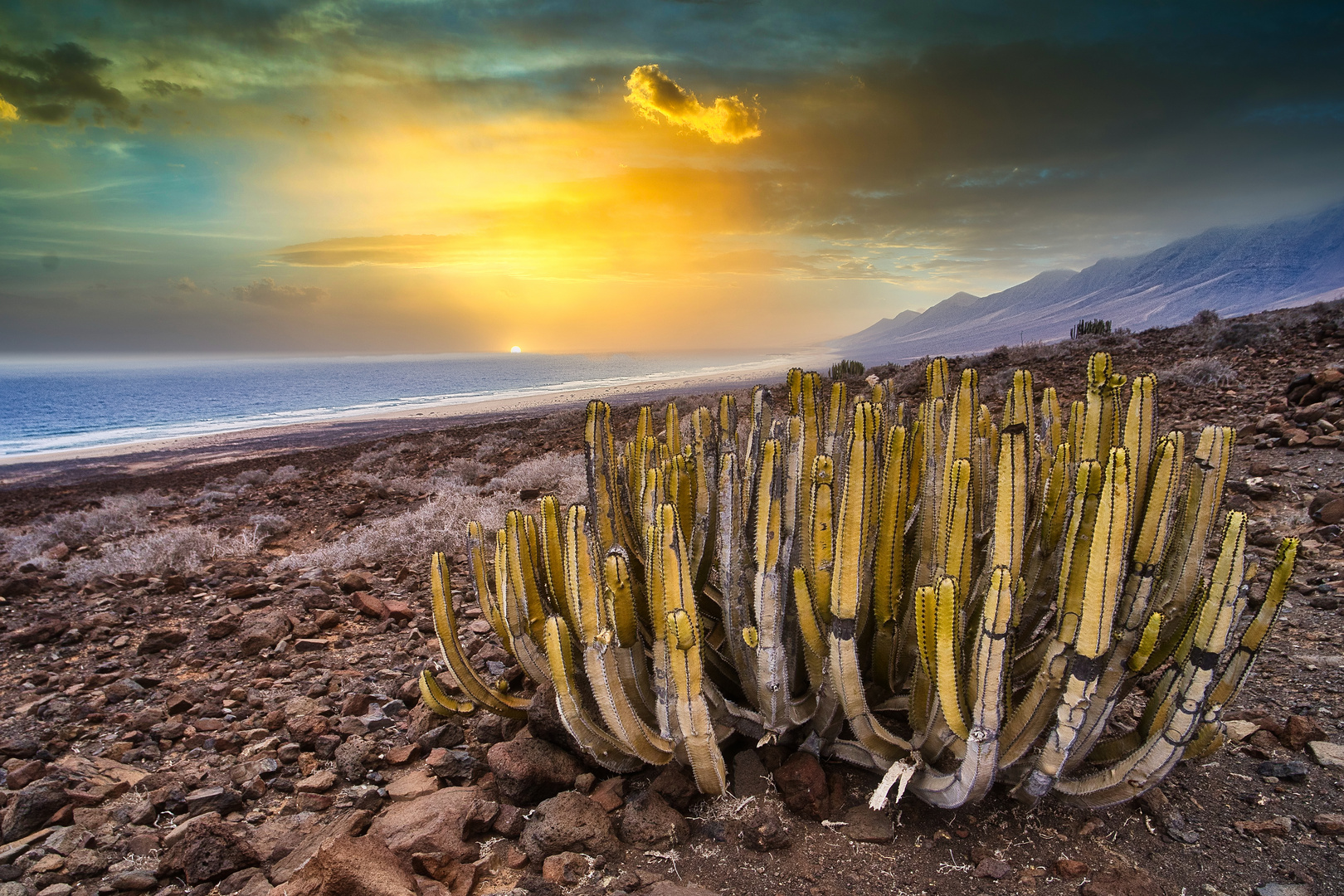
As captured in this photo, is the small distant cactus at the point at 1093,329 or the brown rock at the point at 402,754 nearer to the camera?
the brown rock at the point at 402,754

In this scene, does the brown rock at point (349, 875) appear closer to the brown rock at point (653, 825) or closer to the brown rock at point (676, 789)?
the brown rock at point (653, 825)

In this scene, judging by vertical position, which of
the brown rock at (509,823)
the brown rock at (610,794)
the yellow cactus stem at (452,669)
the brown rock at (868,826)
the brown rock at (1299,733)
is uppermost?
the yellow cactus stem at (452,669)

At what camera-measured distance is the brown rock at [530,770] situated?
269 centimetres

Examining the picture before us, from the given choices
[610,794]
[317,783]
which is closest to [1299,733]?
[610,794]

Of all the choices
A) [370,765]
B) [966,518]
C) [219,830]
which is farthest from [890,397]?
[219,830]

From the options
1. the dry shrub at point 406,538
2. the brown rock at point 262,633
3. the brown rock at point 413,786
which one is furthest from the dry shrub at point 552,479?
the brown rock at point 413,786

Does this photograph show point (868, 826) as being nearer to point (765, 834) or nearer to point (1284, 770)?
point (765, 834)

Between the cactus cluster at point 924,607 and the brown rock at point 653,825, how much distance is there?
6.7 inches

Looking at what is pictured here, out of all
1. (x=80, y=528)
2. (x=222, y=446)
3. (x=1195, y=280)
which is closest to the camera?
(x=80, y=528)

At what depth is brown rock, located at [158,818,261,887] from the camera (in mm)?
2488

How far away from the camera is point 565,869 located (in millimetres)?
2285

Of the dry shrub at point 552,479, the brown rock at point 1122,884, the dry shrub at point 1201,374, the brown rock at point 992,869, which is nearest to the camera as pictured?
the brown rock at point 1122,884

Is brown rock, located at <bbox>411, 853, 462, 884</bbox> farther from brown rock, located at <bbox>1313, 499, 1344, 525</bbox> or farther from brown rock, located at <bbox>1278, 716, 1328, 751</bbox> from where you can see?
brown rock, located at <bbox>1313, 499, 1344, 525</bbox>

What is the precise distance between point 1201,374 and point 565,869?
1152 centimetres
